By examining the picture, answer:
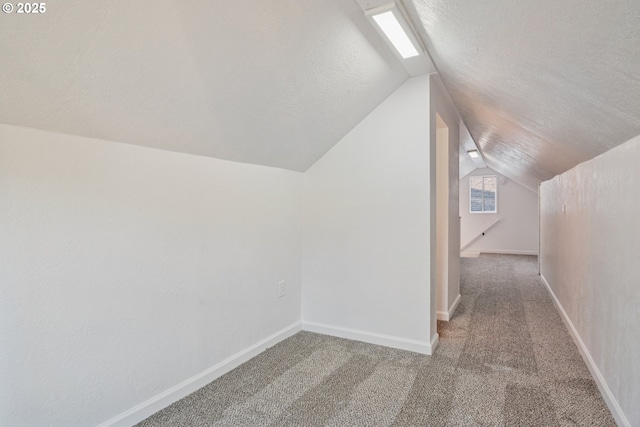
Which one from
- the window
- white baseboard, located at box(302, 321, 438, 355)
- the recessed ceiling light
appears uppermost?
the recessed ceiling light

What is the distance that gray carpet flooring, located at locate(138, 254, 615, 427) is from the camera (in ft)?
6.06

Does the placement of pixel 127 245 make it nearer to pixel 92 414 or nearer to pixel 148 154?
pixel 148 154

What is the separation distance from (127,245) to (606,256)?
2745mm

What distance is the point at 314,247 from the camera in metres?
3.13

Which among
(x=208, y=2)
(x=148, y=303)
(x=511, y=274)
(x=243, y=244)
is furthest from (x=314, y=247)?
(x=511, y=274)

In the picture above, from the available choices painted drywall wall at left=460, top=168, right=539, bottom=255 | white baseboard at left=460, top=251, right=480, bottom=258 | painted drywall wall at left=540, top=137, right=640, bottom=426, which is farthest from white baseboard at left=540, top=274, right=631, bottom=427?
painted drywall wall at left=460, top=168, right=539, bottom=255

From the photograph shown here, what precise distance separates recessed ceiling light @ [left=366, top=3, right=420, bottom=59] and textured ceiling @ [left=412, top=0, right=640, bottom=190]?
0.09 m

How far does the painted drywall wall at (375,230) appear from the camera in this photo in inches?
105

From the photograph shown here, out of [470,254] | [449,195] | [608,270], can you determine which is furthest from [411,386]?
[470,254]

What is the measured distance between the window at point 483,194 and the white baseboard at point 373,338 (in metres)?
7.08

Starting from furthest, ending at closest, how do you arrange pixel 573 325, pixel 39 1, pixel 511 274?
pixel 511 274 < pixel 573 325 < pixel 39 1

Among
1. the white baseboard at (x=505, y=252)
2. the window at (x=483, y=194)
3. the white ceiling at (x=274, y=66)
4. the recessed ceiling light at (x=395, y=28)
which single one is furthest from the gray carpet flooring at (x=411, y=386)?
the window at (x=483, y=194)

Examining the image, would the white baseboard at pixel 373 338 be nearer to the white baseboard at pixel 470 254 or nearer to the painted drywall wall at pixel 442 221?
the painted drywall wall at pixel 442 221

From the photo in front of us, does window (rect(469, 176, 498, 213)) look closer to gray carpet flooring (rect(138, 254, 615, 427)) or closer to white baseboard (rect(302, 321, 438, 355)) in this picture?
gray carpet flooring (rect(138, 254, 615, 427))
